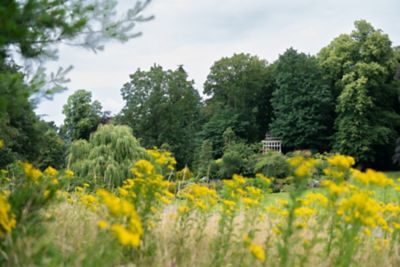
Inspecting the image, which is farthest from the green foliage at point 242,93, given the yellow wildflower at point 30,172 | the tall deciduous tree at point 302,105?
the yellow wildflower at point 30,172

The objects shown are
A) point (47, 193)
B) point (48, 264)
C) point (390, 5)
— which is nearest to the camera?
point (48, 264)

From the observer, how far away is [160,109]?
A: 25688 millimetres

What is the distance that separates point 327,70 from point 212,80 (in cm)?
806

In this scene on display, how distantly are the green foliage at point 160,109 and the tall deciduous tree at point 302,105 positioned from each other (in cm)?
542

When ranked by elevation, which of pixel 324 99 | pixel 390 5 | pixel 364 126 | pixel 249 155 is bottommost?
pixel 249 155

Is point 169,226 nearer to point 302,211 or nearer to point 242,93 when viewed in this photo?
point 302,211

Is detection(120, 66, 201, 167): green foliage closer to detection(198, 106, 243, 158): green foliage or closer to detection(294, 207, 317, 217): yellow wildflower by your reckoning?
detection(198, 106, 243, 158): green foliage

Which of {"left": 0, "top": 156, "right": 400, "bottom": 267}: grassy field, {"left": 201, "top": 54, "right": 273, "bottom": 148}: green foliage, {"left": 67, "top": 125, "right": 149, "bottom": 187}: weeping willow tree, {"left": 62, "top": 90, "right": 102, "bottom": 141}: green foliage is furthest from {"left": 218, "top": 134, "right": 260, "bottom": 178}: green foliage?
{"left": 0, "top": 156, "right": 400, "bottom": 267}: grassy field

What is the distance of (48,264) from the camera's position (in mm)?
1742

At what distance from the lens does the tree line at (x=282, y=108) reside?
915 inches

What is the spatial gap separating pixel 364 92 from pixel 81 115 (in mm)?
16630

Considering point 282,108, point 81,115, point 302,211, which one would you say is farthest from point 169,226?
point 81,115

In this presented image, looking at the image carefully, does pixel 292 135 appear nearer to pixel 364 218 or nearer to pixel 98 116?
pixel 98 116

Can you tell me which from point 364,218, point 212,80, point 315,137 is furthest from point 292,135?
point 364,218
